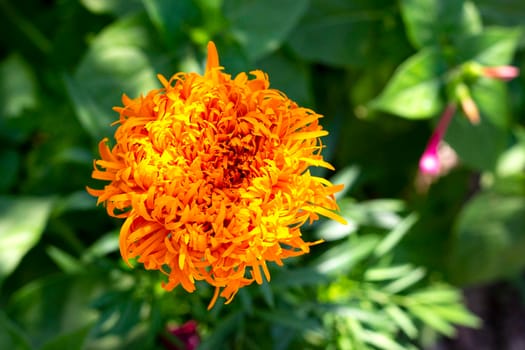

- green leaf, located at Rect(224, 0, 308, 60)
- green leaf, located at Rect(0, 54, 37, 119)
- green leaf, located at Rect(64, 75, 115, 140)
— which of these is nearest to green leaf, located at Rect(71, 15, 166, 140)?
green leaf, located at Rect(64, 75, 115, 140)

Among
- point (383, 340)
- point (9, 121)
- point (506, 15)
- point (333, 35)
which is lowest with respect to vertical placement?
point (383, 340)

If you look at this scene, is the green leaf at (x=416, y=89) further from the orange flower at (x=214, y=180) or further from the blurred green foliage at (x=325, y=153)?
the orange flower at (x=214, y=180)

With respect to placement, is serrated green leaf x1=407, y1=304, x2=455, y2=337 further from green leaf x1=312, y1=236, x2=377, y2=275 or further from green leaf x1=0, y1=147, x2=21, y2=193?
green leaf x1=0, y1=147, x2=21, y2=193

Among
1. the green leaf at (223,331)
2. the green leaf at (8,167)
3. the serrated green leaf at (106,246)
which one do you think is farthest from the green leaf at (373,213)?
the green leaf at (8,167)

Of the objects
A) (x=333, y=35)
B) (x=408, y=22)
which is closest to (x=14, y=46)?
(x=333, y=35)

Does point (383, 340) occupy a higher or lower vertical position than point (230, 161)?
lower

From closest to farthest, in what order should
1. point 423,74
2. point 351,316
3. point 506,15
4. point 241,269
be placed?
point 241,269 < point 351,316 < point 423,74 < point 506,15

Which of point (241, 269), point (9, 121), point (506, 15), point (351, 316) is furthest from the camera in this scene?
point (506, 15)

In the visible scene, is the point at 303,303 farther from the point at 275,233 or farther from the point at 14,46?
the point at 14,46
